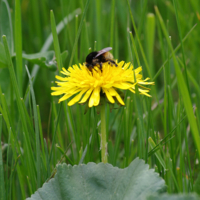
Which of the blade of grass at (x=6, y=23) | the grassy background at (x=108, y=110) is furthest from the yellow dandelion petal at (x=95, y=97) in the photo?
the blade of grass at (x=6, y=23)

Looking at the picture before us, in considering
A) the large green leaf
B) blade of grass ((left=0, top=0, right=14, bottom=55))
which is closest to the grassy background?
blade of grass ((left=0, top=0, right=14, bottom=55))

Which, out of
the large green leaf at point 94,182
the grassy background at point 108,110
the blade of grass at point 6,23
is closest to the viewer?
the large green leaf at point 94,182

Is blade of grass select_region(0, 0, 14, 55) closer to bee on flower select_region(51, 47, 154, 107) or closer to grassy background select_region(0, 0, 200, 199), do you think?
grassy background select_region(0, 0, 200, 199)

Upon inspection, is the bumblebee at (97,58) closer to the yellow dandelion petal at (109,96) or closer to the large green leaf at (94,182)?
the yellow dandelion petal at (109,96)

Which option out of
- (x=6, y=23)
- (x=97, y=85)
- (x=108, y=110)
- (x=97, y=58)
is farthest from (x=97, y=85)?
(x=6, y=23)

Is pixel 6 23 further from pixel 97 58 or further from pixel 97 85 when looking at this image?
pixel 97 85

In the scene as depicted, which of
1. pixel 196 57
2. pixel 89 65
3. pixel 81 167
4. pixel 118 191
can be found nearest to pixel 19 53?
pixel 89 65
